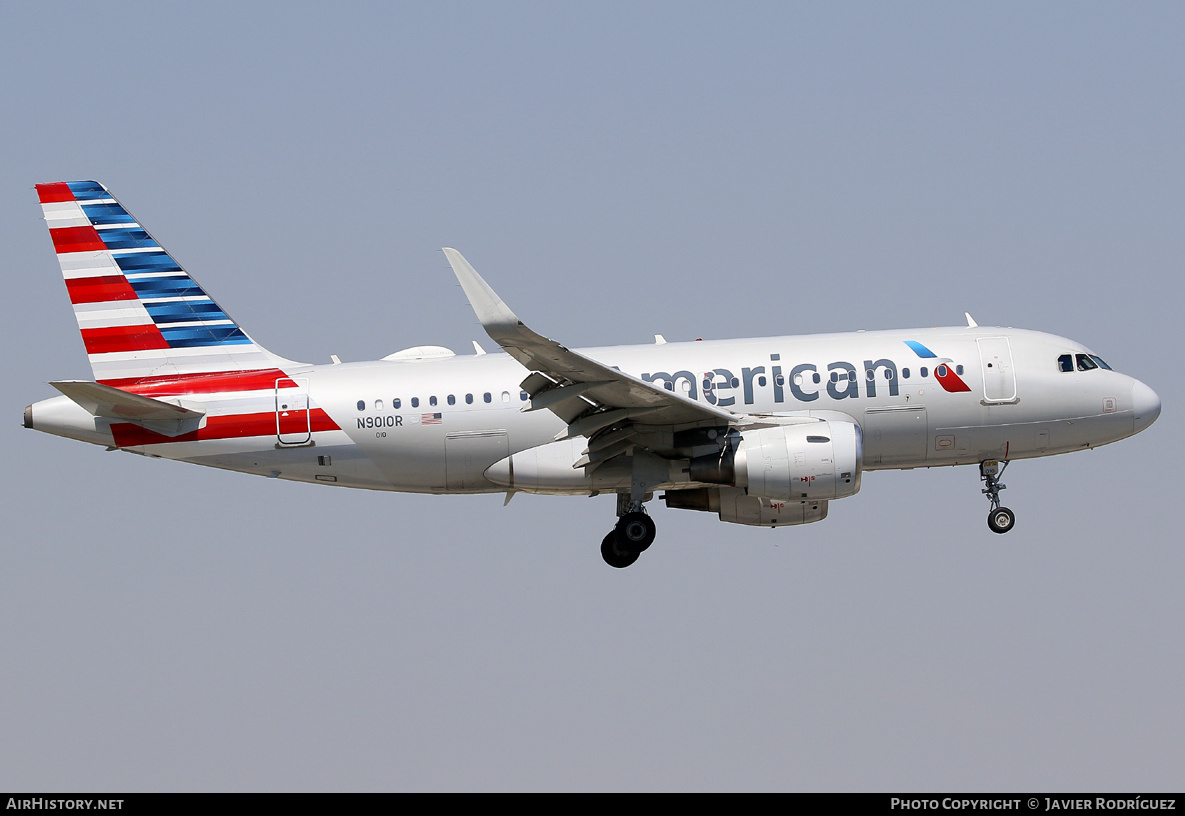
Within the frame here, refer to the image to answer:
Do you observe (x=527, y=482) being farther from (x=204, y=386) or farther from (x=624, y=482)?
(x=204, y=386)

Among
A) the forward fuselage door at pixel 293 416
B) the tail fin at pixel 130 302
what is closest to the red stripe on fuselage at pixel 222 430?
the forward fuselage door at pixel 293 416

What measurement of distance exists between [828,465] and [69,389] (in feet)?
52.8

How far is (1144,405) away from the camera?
33.1 m

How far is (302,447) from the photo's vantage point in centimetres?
3169

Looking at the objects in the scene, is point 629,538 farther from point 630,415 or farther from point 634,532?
point 630,415

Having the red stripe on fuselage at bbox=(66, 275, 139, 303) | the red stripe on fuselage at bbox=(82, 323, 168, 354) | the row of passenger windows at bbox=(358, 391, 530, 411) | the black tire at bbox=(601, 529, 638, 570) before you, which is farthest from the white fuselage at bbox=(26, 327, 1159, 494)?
the red stripe on fuselage at bbox=(66, 275, 139, 303)

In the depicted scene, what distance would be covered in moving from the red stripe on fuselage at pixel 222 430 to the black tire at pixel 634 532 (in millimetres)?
→ 6773

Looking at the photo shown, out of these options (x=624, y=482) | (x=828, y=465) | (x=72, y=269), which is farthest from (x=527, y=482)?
(x=72, y=269)

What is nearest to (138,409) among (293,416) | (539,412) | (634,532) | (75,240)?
(293,416)

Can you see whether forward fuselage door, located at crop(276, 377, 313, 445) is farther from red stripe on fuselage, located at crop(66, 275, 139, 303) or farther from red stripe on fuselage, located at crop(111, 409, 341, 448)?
red stripe on fuselage, located at crop(66, 275, 139, 303)

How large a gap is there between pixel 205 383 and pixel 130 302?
10.9ft

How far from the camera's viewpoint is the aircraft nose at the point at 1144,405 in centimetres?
3300

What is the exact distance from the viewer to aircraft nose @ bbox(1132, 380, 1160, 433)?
3300 cm

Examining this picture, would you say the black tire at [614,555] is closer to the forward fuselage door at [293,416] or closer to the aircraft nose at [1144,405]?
the forward fuselage door at [293,416]
